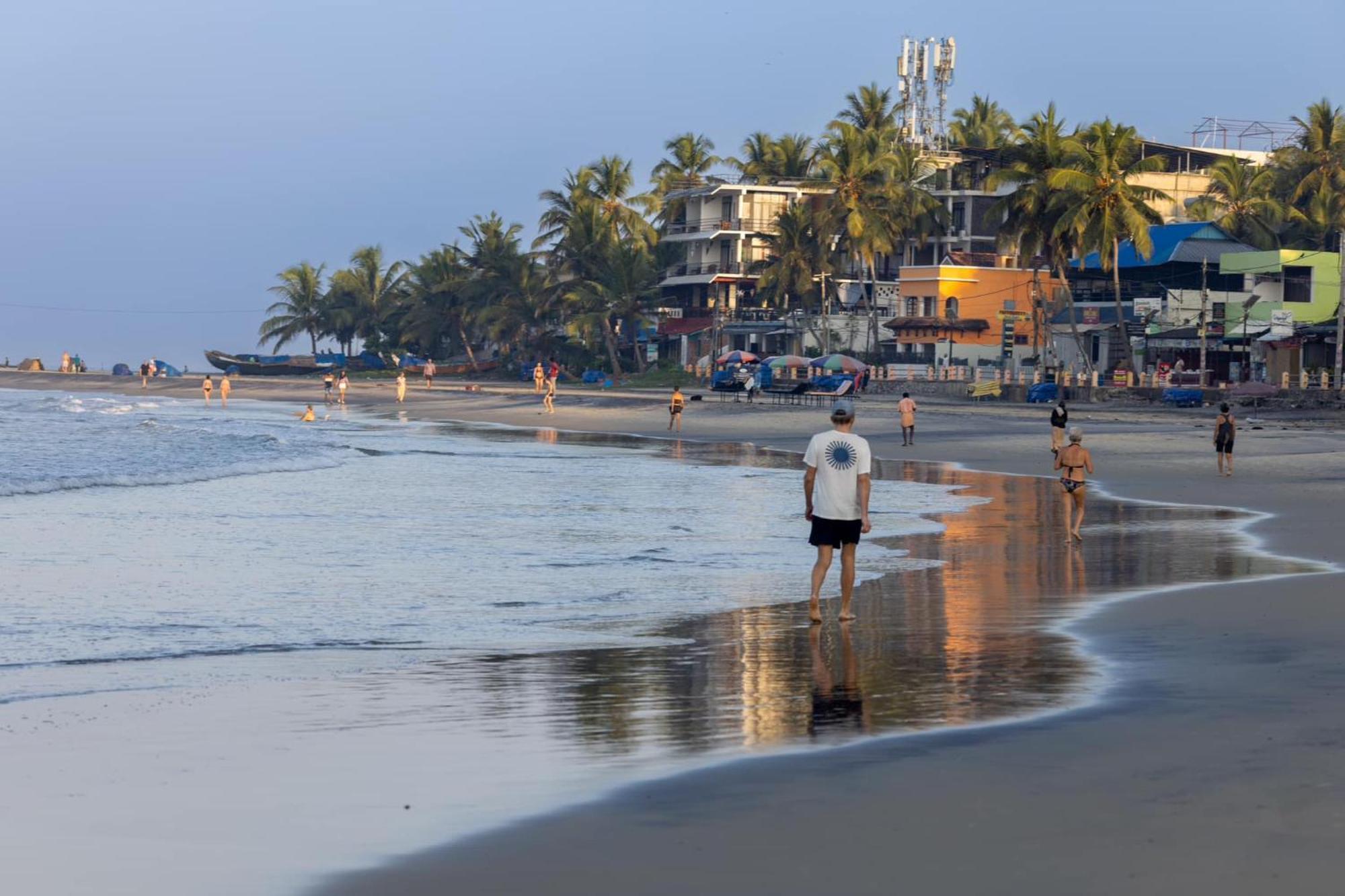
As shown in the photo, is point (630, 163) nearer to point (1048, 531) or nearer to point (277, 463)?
point (277, 463)

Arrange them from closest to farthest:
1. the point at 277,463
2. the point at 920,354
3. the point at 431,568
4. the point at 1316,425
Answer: the point at 431,568 < the point at 277,463 < the point at 1316,425 < the point at 920,354

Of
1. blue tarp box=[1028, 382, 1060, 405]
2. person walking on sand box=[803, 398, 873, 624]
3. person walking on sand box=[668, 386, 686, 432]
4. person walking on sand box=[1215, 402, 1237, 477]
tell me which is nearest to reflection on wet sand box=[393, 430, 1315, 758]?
person walking on sand box=[803, 398, 873, 624]

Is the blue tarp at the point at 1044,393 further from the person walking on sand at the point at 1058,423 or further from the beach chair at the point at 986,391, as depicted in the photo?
the person walking on sand at the point at 1058,423

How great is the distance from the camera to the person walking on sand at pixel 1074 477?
17781 millimetres

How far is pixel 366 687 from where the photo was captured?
354 inches

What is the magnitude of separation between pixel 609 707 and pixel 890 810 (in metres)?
2.60

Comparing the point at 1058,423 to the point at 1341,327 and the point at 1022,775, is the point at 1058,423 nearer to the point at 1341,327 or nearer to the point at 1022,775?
the point at 1022,775

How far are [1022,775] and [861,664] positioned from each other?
10.4 feet

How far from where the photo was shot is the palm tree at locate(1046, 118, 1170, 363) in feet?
196

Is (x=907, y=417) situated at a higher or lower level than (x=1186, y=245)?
lower

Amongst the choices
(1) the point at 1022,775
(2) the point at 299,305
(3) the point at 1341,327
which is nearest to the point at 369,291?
(2) the point at 299,305

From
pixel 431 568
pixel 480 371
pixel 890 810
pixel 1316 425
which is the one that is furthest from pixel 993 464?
pixel 480 371

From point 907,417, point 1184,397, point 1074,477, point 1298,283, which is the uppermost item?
point 1298,283

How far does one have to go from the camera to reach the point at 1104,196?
60.0 meters
